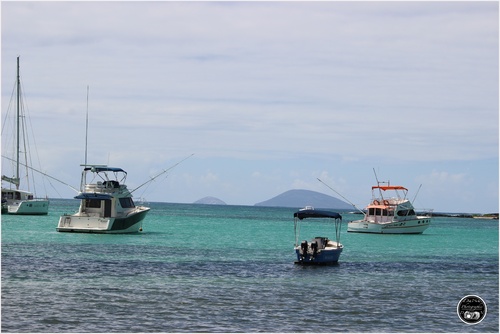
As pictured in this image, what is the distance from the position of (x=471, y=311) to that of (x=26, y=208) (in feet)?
309

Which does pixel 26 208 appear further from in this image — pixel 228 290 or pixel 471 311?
pixel 471 311

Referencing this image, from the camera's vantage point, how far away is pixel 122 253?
2094 inches

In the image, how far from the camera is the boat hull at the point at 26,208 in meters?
112

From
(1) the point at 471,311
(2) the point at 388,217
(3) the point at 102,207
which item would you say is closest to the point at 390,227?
(2) the point at 388,217

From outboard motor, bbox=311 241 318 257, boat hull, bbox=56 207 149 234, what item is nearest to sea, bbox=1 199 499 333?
outboard motor, bbox=311 241 318 257

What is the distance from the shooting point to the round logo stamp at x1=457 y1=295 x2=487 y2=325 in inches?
1117

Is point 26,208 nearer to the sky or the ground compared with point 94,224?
nearer to the sky

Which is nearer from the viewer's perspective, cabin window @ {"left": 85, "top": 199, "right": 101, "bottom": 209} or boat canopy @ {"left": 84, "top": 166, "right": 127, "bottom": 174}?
cabin window @ {"left": 85, "top": 199, "right": 101, "bottom": 209}

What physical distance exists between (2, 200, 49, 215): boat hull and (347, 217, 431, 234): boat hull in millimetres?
49630

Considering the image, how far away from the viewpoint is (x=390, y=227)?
90.1m

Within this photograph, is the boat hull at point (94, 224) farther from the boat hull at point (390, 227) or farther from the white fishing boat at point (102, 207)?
the boat hull at point (390, 227)

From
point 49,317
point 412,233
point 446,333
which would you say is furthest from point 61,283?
point 412,233

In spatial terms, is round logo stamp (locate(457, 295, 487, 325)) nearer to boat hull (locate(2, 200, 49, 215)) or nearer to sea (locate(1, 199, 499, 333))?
sea (locate(1, 199, 499, 333))

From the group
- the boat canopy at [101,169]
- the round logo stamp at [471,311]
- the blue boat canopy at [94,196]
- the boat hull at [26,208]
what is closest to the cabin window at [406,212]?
the boat canopy at [101,169]
